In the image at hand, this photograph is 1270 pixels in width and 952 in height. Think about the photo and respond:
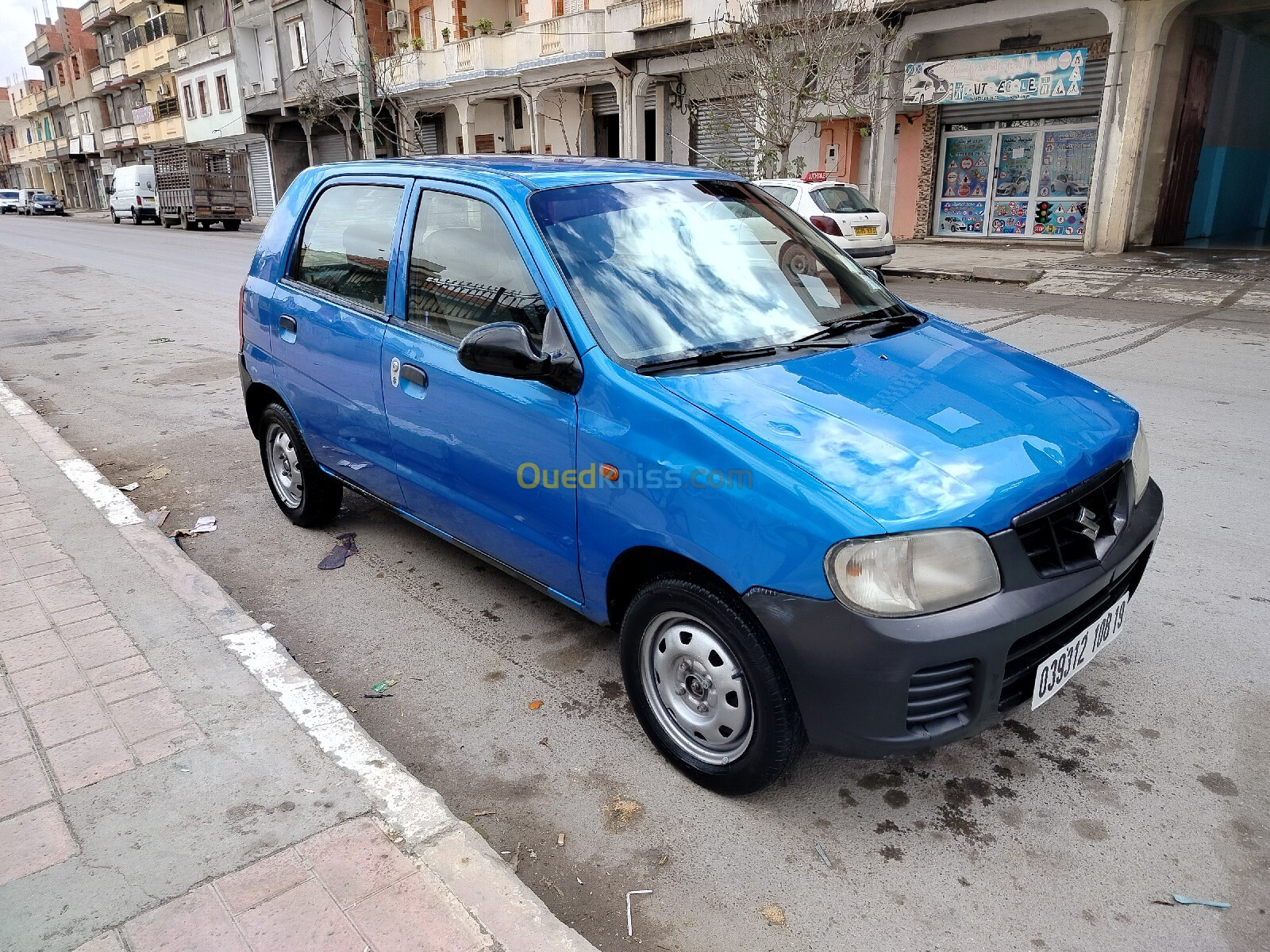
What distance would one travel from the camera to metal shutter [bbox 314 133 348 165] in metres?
39.1

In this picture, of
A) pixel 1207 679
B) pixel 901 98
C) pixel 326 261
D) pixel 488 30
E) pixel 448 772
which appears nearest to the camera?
pixel 448 772

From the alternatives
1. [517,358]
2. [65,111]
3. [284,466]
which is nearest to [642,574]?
[517,358]

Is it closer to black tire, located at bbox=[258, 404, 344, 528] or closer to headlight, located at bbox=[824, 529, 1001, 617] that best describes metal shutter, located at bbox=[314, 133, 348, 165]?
black tire, located at bbox=[258, 404, 344, 528]

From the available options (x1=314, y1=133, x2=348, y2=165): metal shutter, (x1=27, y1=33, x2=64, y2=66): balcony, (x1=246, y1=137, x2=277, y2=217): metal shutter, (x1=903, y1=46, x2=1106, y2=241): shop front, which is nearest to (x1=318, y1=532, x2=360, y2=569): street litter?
(x1=903, y1=46, x2=1106, y2=241): shop front

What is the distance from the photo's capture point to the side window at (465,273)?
312cm

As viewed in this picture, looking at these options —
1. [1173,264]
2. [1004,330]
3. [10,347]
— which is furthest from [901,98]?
[10,347]

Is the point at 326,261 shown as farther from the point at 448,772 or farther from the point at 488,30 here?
the point at 488,30

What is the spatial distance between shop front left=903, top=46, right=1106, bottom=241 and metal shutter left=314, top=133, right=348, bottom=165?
26.9 metres

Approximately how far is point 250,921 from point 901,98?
21868mm

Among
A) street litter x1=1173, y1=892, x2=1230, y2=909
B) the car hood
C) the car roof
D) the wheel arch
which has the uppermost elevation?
the car roof

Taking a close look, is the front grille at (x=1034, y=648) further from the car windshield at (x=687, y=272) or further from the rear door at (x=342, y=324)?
the rear door at (x=342, y=324)

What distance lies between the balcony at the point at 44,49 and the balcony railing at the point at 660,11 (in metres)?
66.2

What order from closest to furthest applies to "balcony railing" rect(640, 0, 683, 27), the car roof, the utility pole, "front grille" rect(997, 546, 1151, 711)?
"front grille" rect(997, 546, 1151, 711) < the car roof < "balcony railing" rect(640, 0, 683, 27) < the utility pole

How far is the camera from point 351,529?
499 cm
